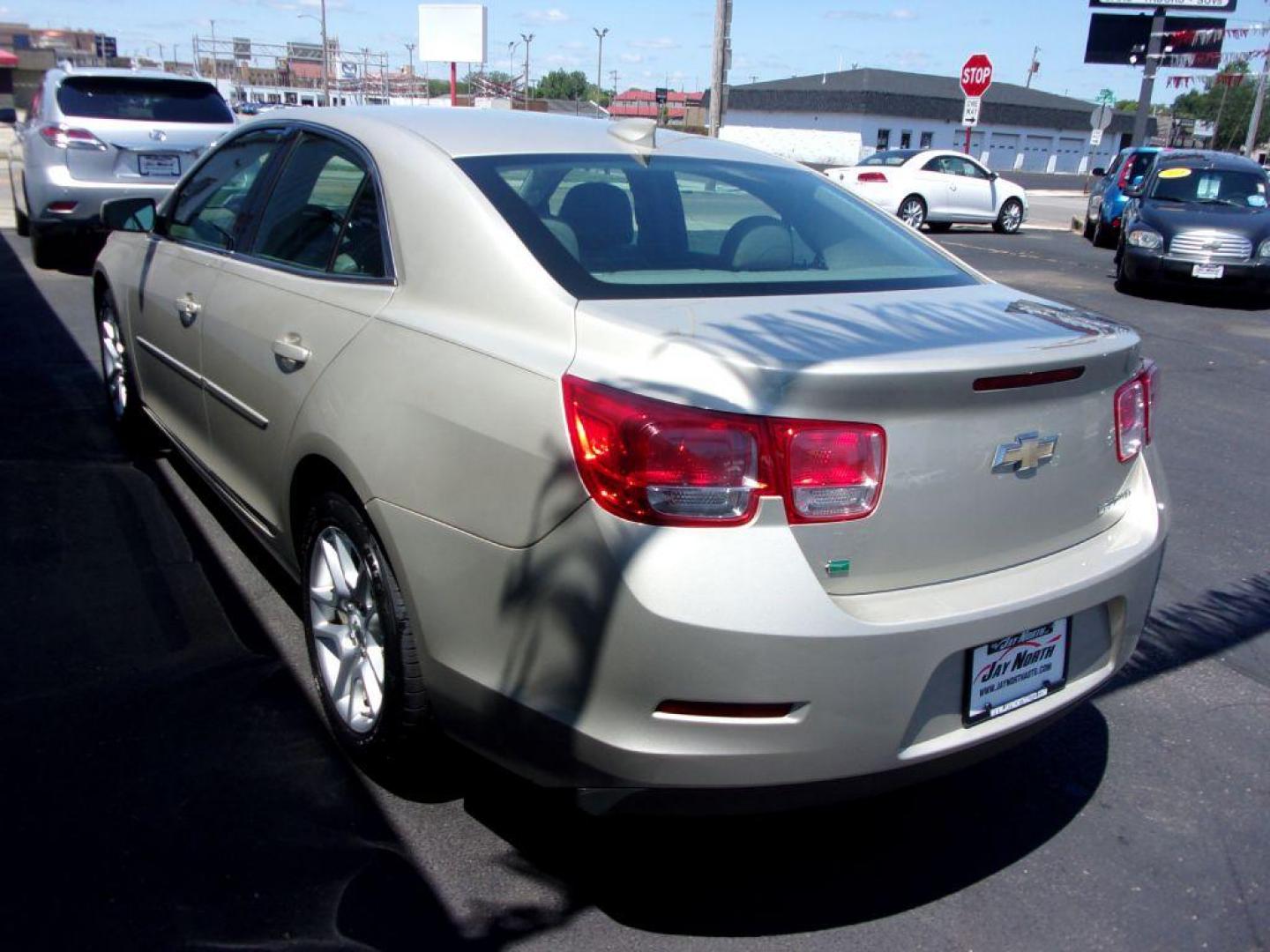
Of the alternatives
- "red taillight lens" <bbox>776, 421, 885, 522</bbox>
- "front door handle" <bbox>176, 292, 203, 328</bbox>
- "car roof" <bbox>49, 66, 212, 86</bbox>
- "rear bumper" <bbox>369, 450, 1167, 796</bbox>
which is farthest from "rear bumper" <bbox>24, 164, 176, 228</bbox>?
"red taillight lens" <bbox>776, 421, 885, 522</bbox>

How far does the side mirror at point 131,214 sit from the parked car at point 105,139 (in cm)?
550

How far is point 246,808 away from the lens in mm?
2861

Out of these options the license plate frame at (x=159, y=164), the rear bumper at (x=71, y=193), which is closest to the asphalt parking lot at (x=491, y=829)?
the rear bumper at (x=71, y=193)

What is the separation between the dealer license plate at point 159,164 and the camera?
10172mm

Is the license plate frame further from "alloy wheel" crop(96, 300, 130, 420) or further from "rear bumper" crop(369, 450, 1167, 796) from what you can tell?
"rear bumper" crop(369, 450, 1167, 796)

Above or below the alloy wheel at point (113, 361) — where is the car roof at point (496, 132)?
above

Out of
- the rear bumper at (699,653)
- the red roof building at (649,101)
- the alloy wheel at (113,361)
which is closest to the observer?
the rear bumper at (699,653)

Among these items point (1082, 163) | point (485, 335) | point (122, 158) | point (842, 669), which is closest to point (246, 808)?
point (485, 335)

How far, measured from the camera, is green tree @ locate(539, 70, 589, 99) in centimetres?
11562

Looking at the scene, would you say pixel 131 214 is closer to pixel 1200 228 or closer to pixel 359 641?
pixel 359 641

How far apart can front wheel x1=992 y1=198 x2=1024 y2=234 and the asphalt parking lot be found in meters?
19.4

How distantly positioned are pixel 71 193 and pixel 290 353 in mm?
8196

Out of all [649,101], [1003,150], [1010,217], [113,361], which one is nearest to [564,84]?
[649,101]

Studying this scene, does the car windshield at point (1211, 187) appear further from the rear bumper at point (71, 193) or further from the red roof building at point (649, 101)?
the red roof building at point (649, 101)
